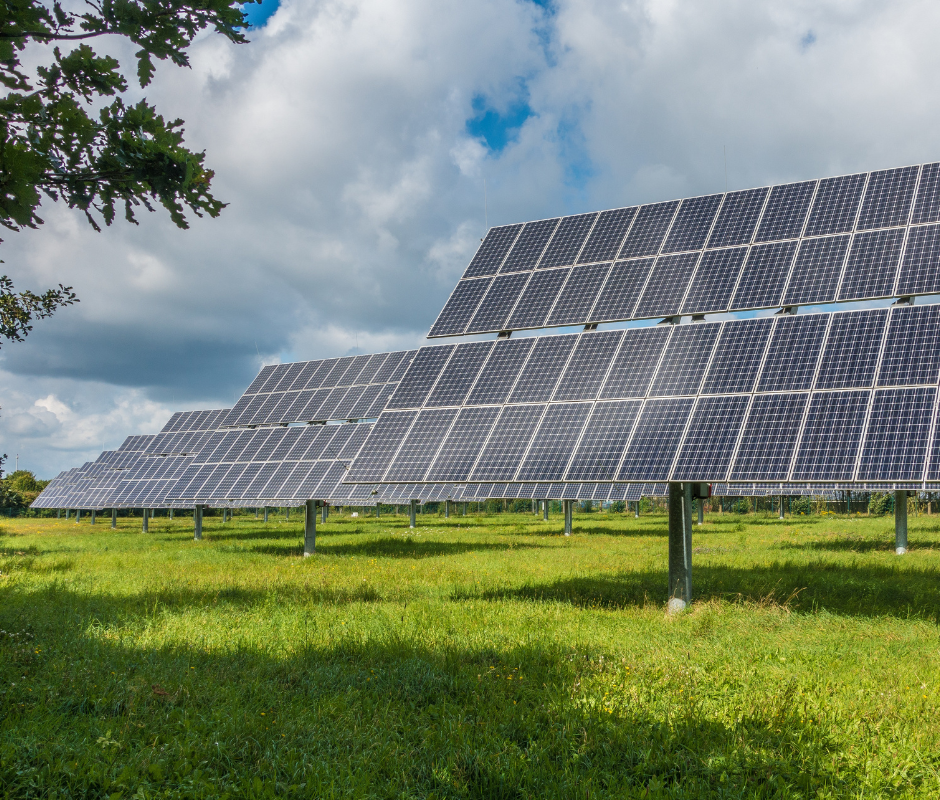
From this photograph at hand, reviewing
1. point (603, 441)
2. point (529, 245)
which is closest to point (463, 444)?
point (603, 441)

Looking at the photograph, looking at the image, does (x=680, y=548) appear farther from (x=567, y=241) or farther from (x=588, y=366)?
(x=567, y=241)

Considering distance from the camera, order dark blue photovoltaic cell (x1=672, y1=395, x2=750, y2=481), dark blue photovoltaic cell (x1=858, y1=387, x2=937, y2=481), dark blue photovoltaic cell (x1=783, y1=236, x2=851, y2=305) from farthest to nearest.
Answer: dark blue photovoltaic cell (x1=783, y1=236, x2=851, y2=305)
dark blue photovoltaic cell (x1=672, y1=395, x2=750, y2=481)
dark blue photovoltaic cell (x1=858, y1=387, x2=937, y2=481)

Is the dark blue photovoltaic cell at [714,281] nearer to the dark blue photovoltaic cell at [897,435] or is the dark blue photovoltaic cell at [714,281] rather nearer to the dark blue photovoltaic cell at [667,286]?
the dark blue photovoltaic cell at [667,286]

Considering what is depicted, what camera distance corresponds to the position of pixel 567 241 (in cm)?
2031

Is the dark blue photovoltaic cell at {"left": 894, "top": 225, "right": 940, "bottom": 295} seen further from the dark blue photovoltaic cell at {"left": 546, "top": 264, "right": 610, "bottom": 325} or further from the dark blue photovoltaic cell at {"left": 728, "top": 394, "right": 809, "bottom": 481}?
the dark blue photovoltaic cell at {"left": 546, "top": 264, "right": 610, "bottom": 325}

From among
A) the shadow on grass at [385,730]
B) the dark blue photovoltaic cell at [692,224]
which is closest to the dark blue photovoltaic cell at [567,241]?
the dark blue photovoltaic cell at [692,224]

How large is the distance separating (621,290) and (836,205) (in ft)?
16.9

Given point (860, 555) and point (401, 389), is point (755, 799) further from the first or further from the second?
point (860, 555)

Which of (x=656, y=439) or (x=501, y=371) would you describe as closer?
(x=656, y=439)

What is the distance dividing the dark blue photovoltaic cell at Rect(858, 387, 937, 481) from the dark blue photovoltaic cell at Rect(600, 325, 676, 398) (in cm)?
411

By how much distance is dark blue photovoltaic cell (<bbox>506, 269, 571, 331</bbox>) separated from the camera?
18000mm

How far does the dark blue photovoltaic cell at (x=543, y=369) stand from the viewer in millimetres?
16062

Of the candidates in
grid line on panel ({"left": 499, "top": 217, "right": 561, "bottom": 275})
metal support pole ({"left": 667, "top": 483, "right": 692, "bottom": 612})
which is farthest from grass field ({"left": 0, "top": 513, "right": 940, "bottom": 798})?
grid line on panel ({"left": 499, "top": 217, "right": 561, "bottom": 275})

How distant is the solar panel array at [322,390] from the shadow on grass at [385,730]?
23.0 metres
